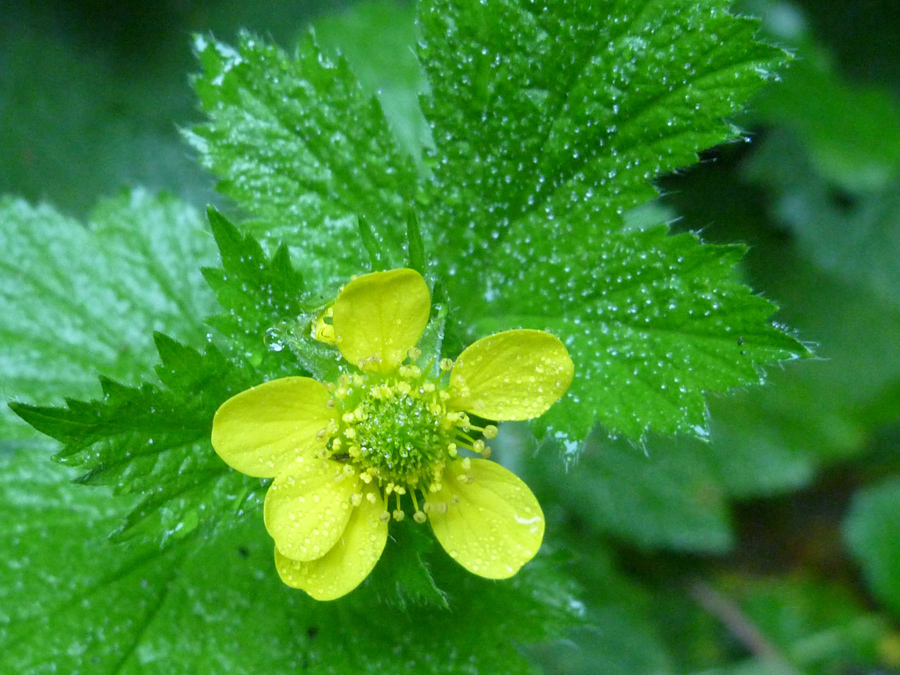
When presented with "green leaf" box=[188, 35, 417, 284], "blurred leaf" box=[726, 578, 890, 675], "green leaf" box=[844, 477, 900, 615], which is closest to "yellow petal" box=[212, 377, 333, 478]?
"green leaf" box=[188, 35, 417, 284]

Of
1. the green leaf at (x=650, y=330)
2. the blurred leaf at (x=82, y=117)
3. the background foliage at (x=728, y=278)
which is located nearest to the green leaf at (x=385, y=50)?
the background foliage at (x=728, y=278)

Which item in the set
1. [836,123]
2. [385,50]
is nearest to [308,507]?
[385,50]

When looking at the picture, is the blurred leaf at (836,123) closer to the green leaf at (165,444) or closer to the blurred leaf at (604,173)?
the blurred leaf at (604,173)

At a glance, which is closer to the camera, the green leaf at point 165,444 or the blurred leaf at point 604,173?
the green leaf at point 165,444

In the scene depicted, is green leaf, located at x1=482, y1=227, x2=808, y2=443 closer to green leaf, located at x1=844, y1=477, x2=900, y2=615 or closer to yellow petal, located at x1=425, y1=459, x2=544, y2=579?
yellow petal, located at x1=425, y1=459, x2=544, y2=579

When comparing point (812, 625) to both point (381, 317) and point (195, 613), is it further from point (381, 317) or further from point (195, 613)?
point (381, 317)

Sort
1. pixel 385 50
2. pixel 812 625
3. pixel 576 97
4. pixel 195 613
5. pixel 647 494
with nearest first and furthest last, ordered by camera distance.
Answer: pixel 576 97 < pixel 195 613 < pixel 385 50 < pixel 647 494 < pixel 812 625
